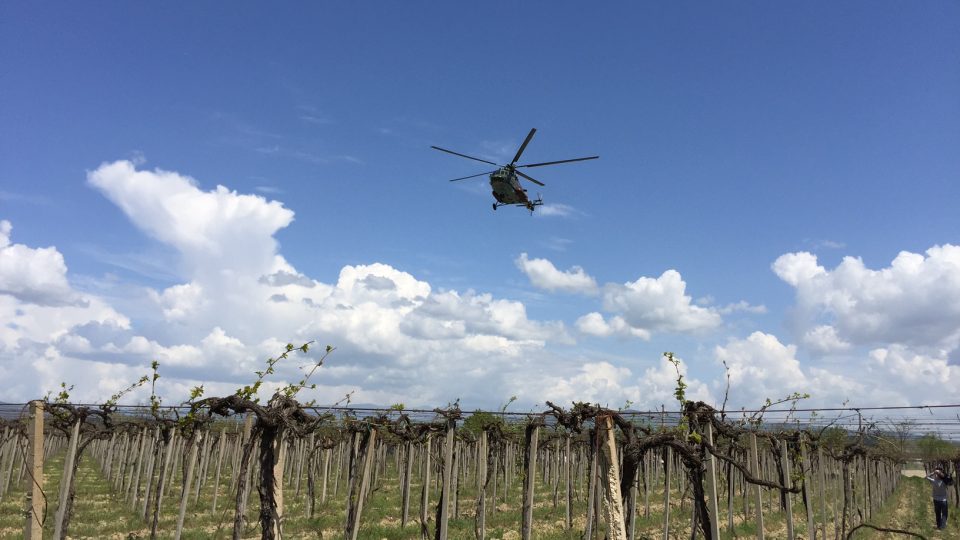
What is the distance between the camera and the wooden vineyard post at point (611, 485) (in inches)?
209

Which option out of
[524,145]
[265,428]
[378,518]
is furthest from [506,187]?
[265,428]

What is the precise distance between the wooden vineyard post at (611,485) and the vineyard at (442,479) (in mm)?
15

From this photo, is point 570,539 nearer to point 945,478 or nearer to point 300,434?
point 300,434

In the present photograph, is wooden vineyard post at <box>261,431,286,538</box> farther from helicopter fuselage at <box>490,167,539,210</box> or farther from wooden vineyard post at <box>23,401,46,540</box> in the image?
helicopter fuselage at <box>490,167,539,210</box>

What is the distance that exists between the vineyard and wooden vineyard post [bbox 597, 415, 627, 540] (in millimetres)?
15

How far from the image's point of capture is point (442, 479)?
57.2ft

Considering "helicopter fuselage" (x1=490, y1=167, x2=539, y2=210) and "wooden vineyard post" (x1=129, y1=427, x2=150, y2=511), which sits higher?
"helicopter fuselage" (x1=490, y1=167, x2=539, y2=210)

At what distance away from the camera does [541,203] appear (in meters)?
→ 25.4

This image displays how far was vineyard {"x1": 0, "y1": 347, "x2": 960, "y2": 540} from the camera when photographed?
22.5ft

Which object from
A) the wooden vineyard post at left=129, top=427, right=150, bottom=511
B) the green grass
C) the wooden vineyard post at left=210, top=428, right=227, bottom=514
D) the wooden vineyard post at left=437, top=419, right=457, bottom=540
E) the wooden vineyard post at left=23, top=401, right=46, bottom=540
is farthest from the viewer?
the wooden vineyard post at left=129, top=427, right=150, bottom=511

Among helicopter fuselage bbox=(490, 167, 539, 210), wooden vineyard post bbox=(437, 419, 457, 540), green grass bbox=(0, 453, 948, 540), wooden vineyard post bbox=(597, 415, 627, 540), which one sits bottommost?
green grass bbox=(0, 453, 948, 540)

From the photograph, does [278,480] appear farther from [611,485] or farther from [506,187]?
[506,187]

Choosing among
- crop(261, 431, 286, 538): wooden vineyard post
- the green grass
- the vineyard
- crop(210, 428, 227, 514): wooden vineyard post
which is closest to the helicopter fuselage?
the vineyard

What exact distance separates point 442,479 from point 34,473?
1184 centimetres
